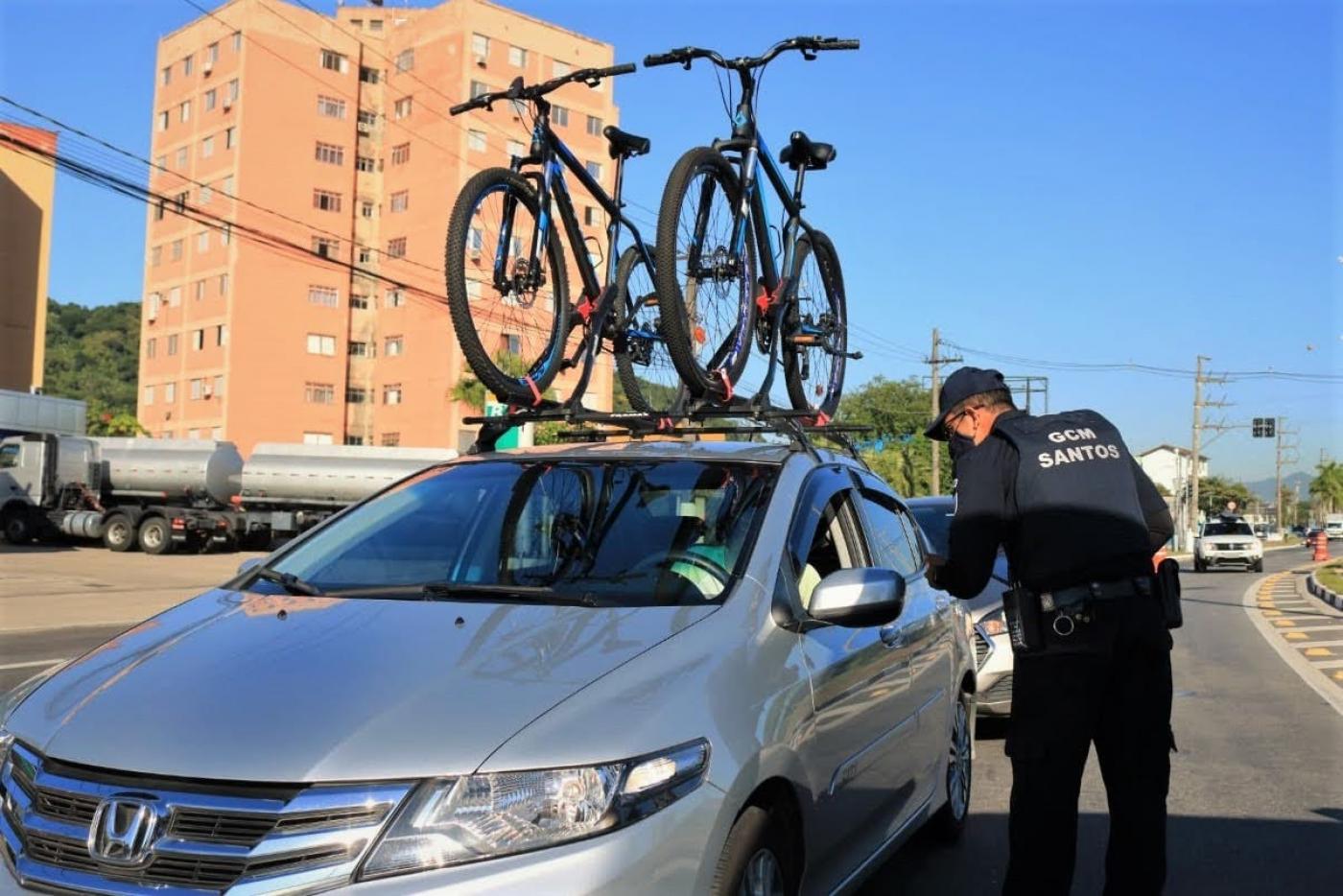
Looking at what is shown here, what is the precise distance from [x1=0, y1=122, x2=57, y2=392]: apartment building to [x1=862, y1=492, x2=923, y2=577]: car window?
153 ft

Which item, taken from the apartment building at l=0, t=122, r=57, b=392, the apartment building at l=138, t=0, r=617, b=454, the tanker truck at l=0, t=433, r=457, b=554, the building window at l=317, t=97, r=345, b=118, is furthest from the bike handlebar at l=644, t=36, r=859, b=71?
the building window at l=317, t=97, r=345, b=118

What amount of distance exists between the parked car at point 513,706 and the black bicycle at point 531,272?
1.50 meters

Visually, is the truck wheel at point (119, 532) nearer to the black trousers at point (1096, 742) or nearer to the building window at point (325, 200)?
the black trousers at point (1096, 742)

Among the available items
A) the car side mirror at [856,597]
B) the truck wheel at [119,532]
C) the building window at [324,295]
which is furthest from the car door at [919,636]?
the building window at [324,295]

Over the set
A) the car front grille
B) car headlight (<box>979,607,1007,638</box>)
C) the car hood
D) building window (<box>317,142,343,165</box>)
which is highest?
building window (<box>317,142,343,165</box>)

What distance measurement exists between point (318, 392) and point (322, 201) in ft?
32.5

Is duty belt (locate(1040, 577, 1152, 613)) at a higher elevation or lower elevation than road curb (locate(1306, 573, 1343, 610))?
higher

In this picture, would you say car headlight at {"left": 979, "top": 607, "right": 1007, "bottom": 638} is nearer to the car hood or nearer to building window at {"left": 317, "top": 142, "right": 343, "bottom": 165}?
the car hood

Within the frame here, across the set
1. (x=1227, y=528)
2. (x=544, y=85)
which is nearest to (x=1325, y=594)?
(x=1227, y=528)

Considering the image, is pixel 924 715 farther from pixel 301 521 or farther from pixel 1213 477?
pixel 1213 477

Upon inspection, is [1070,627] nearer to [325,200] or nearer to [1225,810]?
[1225,810]

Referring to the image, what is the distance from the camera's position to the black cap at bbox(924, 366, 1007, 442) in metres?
3.88

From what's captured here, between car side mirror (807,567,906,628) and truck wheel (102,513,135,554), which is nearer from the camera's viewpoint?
car side mirror (807,567,906,628)

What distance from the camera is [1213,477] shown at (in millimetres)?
140375
